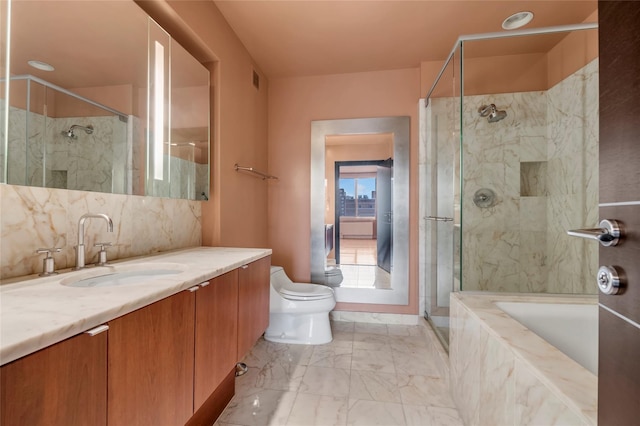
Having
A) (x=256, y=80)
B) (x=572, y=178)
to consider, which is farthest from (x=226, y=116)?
(x=572, y=178)

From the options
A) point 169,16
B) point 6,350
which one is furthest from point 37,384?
point 169,16

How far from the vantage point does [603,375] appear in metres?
0.51

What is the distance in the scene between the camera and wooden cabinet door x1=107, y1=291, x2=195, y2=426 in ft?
2.21

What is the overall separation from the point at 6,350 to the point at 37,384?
108 mm

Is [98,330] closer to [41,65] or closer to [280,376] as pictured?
[41,65]

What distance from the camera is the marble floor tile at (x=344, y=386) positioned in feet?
4.65

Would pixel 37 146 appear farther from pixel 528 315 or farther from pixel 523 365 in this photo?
pixel 528 315

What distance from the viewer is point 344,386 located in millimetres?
1673

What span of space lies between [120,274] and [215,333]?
474mm

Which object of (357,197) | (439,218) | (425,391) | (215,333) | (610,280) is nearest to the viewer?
(610,280)

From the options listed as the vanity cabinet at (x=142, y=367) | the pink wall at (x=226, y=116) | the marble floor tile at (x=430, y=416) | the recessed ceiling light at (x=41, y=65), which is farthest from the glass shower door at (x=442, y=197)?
the recessed ceiling light at (x=41, y=65)

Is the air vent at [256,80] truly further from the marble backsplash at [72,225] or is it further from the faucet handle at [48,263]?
the faucet handle at [48,263]

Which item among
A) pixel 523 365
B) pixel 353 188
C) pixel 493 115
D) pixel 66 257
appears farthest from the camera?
pixel 353 188

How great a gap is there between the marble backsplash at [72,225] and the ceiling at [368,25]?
56.7 inches
